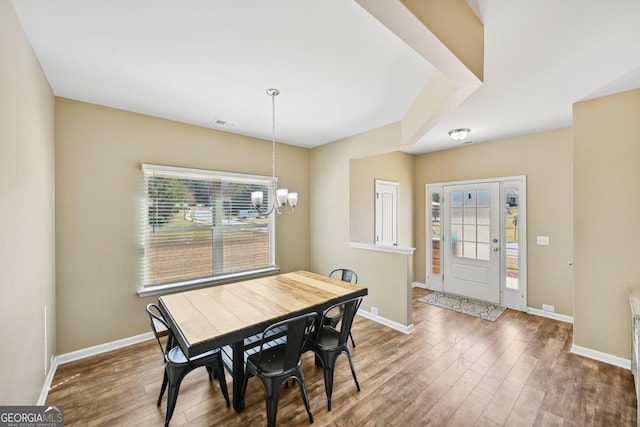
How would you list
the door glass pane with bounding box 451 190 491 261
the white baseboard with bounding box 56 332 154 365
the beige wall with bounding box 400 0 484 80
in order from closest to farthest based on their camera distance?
1. the beige wall with bounding box 400 0 484 80
2. the white baseboard with bounding box 56 332 154 365
3. the door glass pane with bounding box 451 190 491 261

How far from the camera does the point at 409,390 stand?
7.24 ft

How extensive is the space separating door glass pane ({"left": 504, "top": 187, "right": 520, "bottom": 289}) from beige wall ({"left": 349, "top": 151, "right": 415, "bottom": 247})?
5.24 feet

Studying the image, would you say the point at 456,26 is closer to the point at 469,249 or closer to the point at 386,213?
the point at 386,213

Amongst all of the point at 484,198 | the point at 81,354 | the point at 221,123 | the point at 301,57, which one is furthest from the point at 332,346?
the point at 484,198

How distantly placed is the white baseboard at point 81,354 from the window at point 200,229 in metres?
0.57

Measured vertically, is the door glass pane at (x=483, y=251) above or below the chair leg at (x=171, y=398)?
above

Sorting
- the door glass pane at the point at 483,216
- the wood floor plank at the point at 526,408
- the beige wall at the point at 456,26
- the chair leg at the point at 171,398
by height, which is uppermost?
the beige wall at the point at 456,26

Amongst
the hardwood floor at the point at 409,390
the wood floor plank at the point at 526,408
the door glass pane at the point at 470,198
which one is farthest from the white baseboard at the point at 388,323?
the door glass pane at the point at 470,198

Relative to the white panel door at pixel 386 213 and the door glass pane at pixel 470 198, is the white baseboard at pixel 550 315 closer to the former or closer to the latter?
the door glass pane at pixel 470 198

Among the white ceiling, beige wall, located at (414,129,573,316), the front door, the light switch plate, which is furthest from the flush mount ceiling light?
the light switch plate

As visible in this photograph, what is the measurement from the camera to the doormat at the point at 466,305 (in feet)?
12.5

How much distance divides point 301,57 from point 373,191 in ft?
9.59

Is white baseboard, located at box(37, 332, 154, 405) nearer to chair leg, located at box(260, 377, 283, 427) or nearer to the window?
the window

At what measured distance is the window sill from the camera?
3.07 metres
